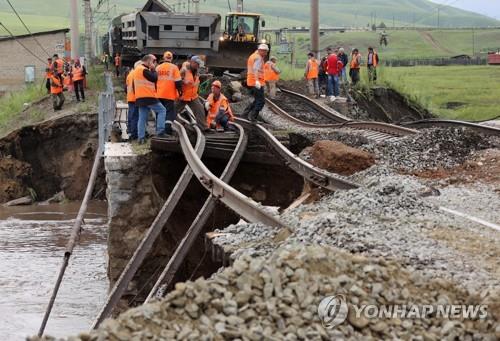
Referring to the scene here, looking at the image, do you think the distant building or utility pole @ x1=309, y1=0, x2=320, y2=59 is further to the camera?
the distant building

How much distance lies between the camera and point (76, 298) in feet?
54.9

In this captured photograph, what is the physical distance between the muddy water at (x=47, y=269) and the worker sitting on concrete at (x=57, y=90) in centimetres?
394

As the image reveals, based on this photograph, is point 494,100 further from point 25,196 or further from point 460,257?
point 460,257

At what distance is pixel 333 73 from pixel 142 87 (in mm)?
13393

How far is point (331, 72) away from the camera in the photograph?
27719mm

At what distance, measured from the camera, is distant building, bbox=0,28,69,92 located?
49.8 meters

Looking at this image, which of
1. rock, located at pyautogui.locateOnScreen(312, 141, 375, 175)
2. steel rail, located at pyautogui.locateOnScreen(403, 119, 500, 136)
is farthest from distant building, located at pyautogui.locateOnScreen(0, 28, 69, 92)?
rock, located at pyautogui.locateOnScreen(312, 141, 375, 175)

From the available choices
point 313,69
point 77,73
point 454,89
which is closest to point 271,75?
point 313,69

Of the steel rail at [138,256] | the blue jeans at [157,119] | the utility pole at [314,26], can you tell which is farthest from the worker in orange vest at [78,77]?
the steel rail at [138,256]

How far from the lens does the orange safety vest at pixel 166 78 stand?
52.8 feet

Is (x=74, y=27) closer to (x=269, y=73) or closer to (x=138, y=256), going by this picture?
(x=269, y=73)

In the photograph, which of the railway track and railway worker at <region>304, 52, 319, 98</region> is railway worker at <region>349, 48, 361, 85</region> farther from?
the railway track

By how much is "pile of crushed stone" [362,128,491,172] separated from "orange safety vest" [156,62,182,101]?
3.86 meters

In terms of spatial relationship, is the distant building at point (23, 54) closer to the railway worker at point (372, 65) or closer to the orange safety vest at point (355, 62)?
the orange safety vest at point (355, 62)
